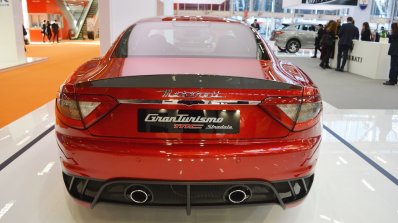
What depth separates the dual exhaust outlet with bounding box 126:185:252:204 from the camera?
5.67 ft

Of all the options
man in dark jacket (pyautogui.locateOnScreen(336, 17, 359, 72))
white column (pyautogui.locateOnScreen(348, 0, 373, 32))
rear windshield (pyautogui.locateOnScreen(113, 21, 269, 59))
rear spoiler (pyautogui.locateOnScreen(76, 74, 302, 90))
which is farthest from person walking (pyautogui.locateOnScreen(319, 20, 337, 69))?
rear spoiler (pyautogui.locateOnScreen(76, 74, 302, 90))

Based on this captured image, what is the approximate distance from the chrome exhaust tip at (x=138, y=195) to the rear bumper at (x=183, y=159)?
9 centimetres

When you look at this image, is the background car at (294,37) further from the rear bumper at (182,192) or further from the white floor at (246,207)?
the rear bumper at (182,192)

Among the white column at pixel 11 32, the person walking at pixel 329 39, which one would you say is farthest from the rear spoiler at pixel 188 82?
the white column at pixel 11 32

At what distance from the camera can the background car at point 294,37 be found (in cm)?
1541

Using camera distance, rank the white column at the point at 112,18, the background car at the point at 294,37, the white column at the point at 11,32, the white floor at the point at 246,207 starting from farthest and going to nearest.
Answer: the background car at the point at 294,37 → the white column at the point at 11,32 → the white column at the point at 112,18 → the white floor at the point at 246,207

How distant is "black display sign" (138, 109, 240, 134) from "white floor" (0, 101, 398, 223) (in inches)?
14.7

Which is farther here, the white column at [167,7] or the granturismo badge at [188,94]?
the white column at [167,7]

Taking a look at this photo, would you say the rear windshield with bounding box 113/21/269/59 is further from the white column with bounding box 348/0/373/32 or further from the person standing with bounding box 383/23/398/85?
the white column with bounding box 348/0/373/32

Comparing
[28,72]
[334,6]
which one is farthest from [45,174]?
[334,6]

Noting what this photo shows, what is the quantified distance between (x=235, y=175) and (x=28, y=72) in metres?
8.04

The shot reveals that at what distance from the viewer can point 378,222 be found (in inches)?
86.0

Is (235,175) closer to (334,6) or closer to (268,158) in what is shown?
(268,158)

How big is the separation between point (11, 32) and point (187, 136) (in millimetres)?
9838
